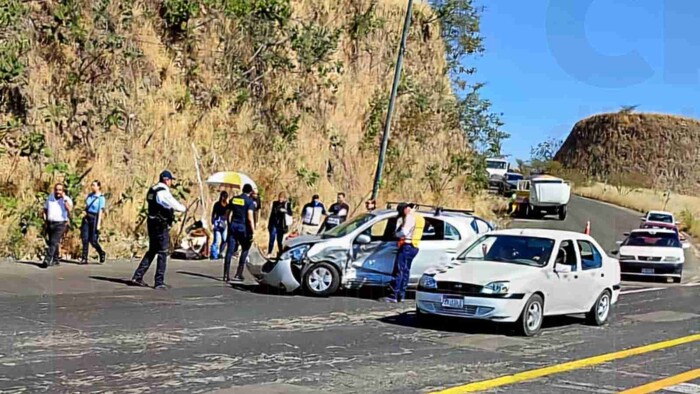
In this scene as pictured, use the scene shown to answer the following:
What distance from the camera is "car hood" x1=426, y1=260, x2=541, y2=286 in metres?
12.4

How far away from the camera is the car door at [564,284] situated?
42.6ft

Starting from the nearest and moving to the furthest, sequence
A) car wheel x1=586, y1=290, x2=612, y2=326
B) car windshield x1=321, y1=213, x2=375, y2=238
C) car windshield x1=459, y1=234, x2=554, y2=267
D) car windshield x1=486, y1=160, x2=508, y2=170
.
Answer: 1. car windshield x1=459, y1=234, x2=554, y2=267
2. car wheel x1=586, y1=290, x2=612, y2=326
3. car windshield x1=321, y1=213, x2=375, y2=238
4. car windshield x1=486, y1=160, x2=508, y2=170

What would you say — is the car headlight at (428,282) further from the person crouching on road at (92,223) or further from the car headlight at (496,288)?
the person crouching on road at (92,223)

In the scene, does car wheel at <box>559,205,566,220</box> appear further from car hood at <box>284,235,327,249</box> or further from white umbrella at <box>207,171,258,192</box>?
car hood at <box>284,235,327,249</box>

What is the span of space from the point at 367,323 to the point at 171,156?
13.2 metres

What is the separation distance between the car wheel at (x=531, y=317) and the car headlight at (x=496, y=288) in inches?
15.2

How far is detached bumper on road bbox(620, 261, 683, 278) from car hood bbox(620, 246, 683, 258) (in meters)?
0.29

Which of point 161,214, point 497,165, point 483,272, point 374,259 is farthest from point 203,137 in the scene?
point 497,165

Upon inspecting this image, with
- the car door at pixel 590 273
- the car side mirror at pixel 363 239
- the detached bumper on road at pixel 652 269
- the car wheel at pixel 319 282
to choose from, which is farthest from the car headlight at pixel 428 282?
the detached bumper on road at pixel 652 269

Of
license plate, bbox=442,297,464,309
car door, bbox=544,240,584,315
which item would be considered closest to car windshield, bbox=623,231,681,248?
car door, bbox=544,240,584,315

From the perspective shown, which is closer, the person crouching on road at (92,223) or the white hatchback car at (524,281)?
the white hatchback car at (524,281)

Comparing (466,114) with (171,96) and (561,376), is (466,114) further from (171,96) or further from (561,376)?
(561,376)

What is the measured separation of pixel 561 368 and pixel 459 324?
3144mm

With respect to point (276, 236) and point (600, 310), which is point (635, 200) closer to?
point (276, 236)
